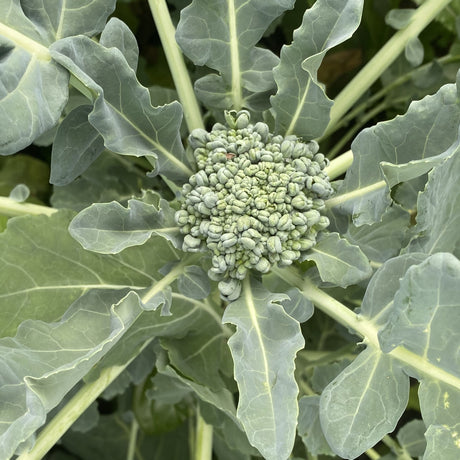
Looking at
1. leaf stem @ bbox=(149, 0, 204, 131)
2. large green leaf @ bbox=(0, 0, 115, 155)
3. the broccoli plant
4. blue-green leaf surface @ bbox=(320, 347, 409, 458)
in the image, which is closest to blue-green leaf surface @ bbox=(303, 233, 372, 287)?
the broccoli plant

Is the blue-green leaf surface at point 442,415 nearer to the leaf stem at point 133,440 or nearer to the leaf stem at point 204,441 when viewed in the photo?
the leaf stem at point 204,441

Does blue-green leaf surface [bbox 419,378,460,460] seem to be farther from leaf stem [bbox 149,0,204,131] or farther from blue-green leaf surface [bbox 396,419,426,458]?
leaf stem [bbox 149,0,204,131]

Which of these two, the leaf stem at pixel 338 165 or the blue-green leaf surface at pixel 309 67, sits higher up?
the blue-green leaf surface at pixel 309 67

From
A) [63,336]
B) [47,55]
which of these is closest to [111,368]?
[63,336]

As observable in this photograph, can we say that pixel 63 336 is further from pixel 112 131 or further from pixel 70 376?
pixel 112 131

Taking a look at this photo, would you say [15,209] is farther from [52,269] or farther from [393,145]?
[393,145]

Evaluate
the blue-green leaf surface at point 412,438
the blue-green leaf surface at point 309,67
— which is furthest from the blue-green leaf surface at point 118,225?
the blue-green leaf surface at point 412,438

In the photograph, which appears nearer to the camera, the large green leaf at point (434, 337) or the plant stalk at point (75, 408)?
the large green leaf at point (434, 337)

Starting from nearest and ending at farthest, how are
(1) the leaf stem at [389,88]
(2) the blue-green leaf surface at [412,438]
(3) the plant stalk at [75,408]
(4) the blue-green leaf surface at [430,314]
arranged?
(4) the blue-green leaf surface at [430,314], (3) the plant stalk at [75,408], (2) the blue-green leaf surface at [412,438], (1) the leaf stem at [389,88]
